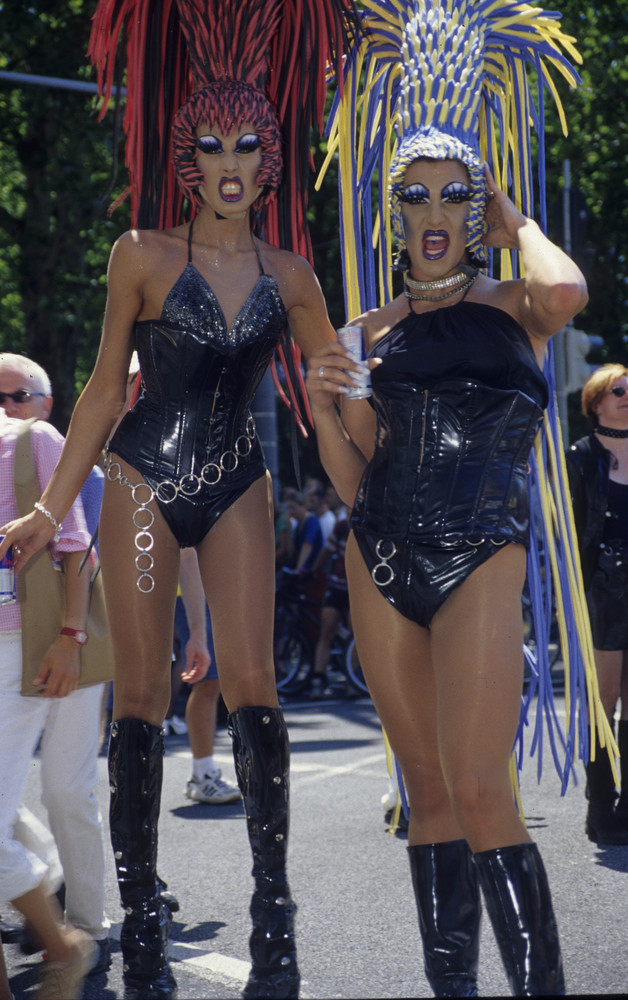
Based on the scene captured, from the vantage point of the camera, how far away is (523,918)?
2.38 m

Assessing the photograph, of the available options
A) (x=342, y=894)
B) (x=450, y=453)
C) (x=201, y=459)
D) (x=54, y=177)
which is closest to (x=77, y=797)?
(x=342, y=894)

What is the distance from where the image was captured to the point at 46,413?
4.01 m

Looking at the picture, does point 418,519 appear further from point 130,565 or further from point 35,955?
point 35,955

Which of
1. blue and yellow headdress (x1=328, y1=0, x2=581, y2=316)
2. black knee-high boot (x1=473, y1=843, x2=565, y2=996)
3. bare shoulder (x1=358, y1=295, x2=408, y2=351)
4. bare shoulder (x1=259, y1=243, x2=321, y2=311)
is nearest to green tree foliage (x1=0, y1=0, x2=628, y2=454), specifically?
blue and yellow headdress (x1=328, y1=0, x2=581, y2=316)

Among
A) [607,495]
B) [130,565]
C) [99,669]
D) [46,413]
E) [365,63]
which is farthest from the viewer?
[607,495]

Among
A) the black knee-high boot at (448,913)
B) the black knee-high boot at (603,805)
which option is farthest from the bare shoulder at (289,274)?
the black knee-high boot at (603,805)

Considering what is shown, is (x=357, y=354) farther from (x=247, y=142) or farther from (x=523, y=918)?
(x=523, y=918)

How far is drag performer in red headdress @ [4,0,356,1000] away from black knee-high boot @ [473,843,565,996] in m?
0.57

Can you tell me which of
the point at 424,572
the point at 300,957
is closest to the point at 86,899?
the point at 300,957

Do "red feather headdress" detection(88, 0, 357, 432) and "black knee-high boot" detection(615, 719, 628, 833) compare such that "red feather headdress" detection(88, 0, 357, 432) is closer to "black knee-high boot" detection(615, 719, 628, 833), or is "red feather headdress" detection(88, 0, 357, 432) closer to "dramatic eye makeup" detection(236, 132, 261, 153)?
"dramatic eye makeup" detection(236, 132, 261, 153)

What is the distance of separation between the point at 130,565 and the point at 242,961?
155 centimetres

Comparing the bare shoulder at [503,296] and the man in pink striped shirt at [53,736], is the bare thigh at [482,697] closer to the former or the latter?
the bare shoulder at [503,296]

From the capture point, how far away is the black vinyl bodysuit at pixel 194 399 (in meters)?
2.85

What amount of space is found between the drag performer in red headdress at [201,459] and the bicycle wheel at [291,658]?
7.77 m
